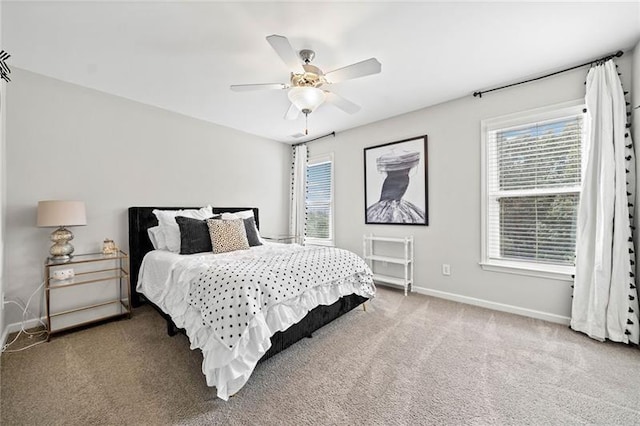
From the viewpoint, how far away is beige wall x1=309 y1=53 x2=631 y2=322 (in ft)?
8.63

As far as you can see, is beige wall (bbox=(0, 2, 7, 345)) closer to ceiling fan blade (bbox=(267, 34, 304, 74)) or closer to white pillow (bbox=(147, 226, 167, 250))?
white pillow (bbox=(147, 226, 167, 250))

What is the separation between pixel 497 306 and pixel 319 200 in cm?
301

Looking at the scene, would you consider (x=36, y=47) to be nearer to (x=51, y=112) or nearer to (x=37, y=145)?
(x=51, y=112)

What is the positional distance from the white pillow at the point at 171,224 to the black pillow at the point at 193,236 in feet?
0.39

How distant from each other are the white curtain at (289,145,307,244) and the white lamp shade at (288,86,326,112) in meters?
2.50

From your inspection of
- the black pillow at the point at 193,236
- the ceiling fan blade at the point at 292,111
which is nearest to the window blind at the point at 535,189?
the ceiling fan blade at the point at 292,111

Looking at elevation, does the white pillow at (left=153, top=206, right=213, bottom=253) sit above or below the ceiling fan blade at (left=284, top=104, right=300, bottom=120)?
below

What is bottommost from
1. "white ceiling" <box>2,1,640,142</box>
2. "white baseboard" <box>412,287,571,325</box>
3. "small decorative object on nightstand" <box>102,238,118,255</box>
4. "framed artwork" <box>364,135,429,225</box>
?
"white baseboard" <box>412,287,571,325</box>

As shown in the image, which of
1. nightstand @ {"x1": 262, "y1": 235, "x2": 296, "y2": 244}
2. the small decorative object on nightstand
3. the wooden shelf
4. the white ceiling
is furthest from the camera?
nightstand @ {"x1": 262, "y1": 235, "x2": 296, "y2": 244}

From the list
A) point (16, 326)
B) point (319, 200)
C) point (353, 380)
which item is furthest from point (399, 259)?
point (16, 326)

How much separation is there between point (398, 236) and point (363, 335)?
1768mm

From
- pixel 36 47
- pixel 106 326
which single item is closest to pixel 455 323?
pixel 106 326

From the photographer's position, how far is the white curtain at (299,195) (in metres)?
4.82

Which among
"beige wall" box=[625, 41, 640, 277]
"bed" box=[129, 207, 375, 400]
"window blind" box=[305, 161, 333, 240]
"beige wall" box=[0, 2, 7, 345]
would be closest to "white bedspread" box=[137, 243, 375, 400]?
"bed" box=[129, 207, 375, 400]
